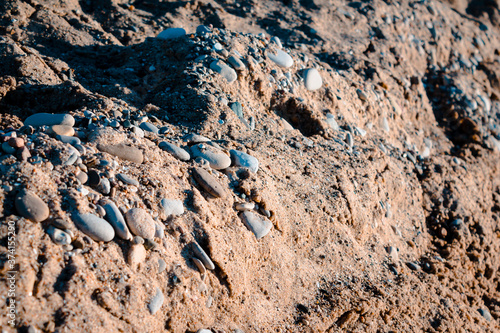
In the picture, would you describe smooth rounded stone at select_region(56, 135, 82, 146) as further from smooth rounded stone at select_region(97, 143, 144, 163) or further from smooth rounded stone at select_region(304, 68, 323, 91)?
smooth rounded stone at select_region(304, 68, 323, 91)

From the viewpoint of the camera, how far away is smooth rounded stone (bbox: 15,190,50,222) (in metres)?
1.66

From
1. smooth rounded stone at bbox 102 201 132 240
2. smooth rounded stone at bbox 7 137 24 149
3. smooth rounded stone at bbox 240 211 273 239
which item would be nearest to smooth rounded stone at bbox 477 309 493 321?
smooth rounded stone at bbox 240 211 273 239

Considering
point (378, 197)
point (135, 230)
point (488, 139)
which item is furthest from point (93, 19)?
point (488, 139)

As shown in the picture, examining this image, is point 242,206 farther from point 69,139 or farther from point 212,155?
point 69,139

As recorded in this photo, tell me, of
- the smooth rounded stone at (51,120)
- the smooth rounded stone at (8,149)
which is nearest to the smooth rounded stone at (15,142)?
the smooth rounded stone at (8,149)

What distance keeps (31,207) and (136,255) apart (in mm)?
507

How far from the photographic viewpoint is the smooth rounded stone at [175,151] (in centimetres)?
233

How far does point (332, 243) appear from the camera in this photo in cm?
Answer: 275

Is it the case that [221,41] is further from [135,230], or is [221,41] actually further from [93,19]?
[135,230]

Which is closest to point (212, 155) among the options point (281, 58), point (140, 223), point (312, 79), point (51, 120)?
point (140, 223)

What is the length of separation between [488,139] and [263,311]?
166 inches

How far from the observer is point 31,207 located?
1.67 metres

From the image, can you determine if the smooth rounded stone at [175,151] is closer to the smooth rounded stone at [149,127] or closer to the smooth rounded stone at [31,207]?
the smooth rounded stone at [149,127]

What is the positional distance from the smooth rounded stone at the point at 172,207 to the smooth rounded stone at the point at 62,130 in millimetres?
637
